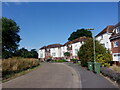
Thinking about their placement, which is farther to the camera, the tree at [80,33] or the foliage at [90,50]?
the tree at [80,33]

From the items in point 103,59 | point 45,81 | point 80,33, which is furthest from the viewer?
point 80,33

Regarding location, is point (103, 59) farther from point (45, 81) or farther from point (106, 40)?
point (45, 81)

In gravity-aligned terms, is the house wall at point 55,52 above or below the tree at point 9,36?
below

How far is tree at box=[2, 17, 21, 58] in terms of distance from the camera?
2914cm

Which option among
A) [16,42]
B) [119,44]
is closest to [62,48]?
[16,42]

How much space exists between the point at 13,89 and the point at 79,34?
56448 millimetres

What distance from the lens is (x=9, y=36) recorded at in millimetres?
31531

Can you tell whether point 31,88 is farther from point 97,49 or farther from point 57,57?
point 57,57

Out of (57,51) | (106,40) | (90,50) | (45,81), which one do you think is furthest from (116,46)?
(57,51)

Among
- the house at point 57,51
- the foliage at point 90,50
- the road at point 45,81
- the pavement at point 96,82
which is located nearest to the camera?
the pavement at point 96,82

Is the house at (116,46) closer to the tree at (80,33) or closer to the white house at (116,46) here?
the white house at (116,46)

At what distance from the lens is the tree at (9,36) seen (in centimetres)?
2914

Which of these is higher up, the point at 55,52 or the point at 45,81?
the point at 55,52

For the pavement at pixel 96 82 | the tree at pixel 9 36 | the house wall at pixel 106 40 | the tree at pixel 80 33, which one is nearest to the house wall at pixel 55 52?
the tree at pixel 80 33
